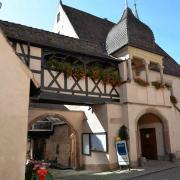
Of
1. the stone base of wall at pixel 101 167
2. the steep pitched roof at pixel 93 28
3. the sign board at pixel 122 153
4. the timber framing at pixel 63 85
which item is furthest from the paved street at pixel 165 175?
the steep pitched roof at pixel 93 28

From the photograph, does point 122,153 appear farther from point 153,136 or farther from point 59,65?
point 59,65

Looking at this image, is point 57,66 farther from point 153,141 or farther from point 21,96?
point 153,141

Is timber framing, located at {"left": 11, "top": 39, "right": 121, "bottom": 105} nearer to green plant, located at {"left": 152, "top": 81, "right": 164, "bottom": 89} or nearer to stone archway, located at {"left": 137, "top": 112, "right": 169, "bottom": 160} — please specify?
green plant, located at {"left": 152, "top": 81, "right": 164, "bottom": 89}

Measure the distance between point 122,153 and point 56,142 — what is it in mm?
7880

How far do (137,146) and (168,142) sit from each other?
235 cm

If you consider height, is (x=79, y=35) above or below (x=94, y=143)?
above

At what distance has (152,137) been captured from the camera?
14.9 metres

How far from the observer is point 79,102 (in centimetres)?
1180

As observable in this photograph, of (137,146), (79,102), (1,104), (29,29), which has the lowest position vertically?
(137,146)

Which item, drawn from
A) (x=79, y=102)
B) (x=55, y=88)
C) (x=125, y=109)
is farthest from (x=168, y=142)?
(x=55, y=88)

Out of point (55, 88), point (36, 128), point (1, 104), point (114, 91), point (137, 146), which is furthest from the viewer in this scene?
point (36, 128)

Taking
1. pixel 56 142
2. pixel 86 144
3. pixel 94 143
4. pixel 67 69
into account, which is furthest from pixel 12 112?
pixel 56 142

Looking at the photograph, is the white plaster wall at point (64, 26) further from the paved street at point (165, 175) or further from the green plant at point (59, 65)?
the paved street at point (165, 175)

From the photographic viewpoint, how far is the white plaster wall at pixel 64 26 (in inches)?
659
